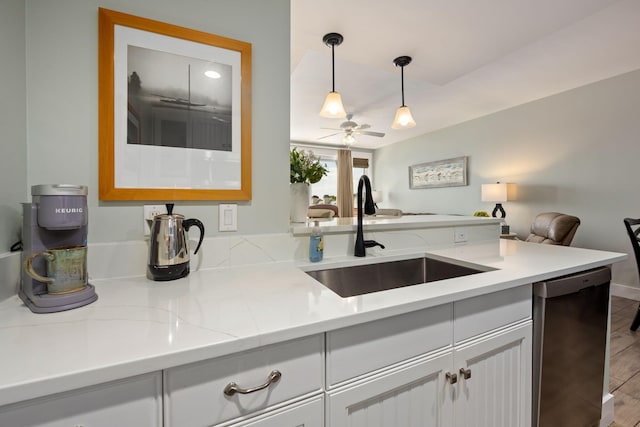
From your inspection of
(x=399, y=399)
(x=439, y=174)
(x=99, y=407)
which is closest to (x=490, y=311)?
(x=399, y=399)

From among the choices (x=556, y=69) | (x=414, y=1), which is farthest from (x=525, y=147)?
(x=414, y=1)

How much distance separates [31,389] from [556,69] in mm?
4285

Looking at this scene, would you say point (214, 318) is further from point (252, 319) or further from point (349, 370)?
point (349, 370)

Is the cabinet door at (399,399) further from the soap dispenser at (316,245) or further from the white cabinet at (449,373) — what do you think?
the soap dispenser at (316,245)

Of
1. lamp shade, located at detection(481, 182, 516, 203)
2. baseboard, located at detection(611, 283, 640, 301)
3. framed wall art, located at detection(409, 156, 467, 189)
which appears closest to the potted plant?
lamp shade, located at detection(481, 182, 516, 203)

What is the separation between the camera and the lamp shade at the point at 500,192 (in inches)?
154

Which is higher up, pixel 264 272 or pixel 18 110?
pixel 18 110

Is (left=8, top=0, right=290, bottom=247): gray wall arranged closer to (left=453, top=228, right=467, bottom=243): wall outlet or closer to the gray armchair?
(left=453, top=228, right=467, bottom=243): wall outlet

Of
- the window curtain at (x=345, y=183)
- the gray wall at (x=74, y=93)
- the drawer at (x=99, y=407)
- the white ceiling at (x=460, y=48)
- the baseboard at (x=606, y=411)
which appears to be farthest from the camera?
the window curtain at (x=345, y=183)

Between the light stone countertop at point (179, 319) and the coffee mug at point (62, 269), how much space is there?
7 centimetres

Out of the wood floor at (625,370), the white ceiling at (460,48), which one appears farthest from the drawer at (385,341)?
the white ceiling at (460,48)

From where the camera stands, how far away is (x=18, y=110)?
0.86 meters

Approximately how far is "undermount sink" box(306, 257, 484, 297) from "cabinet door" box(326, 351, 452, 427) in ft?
1.68

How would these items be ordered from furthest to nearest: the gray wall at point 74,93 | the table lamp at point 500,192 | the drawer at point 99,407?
the table lamp at point 500,192 < the gray wall at point 74,93 < the drawer at point 99,407
